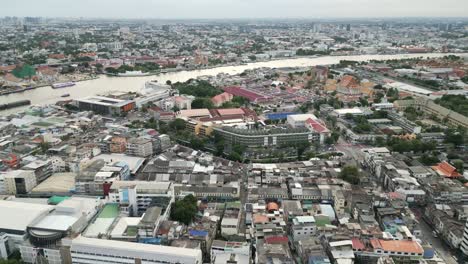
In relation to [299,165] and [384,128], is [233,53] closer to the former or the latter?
[384,128]

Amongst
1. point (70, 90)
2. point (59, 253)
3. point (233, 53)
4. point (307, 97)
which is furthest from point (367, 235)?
point (233, 53)

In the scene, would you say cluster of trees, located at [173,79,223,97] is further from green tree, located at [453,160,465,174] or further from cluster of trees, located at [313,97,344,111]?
green tree, located at [453,160,465,174]

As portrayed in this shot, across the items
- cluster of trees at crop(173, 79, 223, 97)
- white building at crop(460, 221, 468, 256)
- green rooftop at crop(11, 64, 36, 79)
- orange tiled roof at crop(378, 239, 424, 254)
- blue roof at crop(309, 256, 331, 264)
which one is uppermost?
green rooftop at crop(11, 64, 36, 79)

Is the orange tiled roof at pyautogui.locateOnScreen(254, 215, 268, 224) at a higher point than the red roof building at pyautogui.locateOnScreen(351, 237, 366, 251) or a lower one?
lower

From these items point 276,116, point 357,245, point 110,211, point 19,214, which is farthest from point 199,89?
point 357,245

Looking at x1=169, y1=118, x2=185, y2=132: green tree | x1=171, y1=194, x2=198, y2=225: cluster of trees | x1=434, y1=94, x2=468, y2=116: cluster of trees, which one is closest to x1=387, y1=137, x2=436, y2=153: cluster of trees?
x1=434, y1=94, x2=468, y2=116: cluster of trees

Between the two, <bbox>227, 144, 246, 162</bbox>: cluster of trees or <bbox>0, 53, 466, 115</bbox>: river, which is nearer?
<bbox>227, 144, 246, 162</bbox>: cluster of trees
